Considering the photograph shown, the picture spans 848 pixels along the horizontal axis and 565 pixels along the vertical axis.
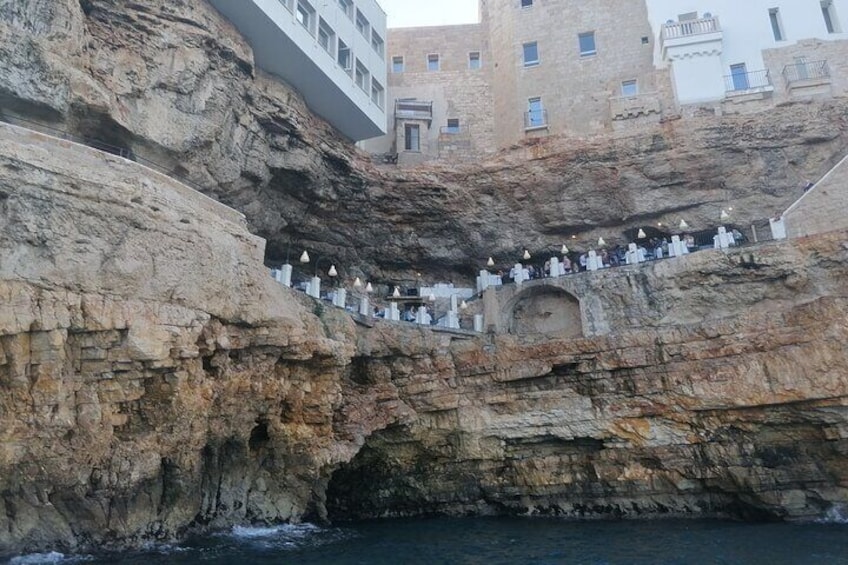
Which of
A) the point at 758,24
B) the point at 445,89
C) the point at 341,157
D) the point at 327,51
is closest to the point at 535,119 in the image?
the point at 445,89

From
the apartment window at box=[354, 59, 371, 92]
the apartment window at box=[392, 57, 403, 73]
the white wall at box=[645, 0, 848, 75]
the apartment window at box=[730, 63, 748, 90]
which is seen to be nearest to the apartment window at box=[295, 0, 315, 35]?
the apartment window at box=[354, 59, 371, 92]

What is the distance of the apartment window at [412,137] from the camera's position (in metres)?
34.2

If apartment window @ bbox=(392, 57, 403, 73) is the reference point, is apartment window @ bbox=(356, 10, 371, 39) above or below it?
below

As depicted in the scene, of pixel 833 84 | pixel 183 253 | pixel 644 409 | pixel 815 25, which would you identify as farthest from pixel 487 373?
pixel 815 25

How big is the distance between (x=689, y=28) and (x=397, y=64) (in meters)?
17.8

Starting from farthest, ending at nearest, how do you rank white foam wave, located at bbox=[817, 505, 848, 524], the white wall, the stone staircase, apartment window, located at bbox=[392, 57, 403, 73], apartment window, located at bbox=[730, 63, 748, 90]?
apartment window, located at bbox=[392, 57, 403, 73], the white wall, apartment window, located at bbox=[730, 63, 748, 90], the stone staircase, white foam wave, located at bbox=[817, 505, 848, 524]

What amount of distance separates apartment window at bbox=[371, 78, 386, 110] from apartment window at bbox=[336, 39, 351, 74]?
2.22 metres

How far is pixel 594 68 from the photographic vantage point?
3291 centimetres

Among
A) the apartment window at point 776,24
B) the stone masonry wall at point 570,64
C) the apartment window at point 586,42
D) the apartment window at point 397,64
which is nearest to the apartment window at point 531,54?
the stone masonry wall at point 570,64

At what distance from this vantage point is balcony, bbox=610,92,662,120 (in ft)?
92.8

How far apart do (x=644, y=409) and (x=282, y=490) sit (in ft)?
40.0

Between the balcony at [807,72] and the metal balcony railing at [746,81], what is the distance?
2.65ft

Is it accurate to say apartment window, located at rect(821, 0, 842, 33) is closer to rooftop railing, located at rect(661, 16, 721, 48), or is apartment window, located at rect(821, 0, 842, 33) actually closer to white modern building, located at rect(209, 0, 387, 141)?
rooftop railing, located at rect(661, 16, 721, 48)

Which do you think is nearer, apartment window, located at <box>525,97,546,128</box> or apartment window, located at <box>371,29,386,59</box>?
apartment window, located at <box>371,29,386,59</box>
